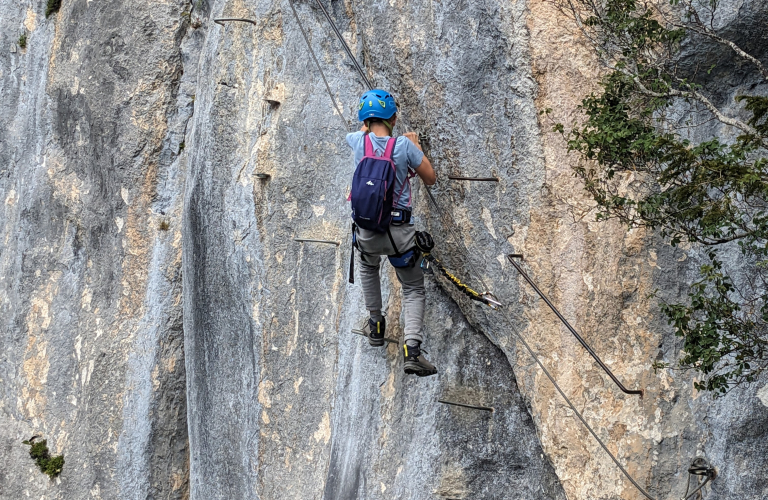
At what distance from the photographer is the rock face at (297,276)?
7.39m

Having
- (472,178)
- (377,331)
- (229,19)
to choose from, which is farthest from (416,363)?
(229,19)

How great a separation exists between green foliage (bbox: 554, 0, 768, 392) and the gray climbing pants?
185 centimetres

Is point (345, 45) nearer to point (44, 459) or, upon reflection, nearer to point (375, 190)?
point (375, 190)

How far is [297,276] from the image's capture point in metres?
9.99

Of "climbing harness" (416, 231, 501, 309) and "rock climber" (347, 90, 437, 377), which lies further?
"climbing harness" (416, 231, 501, 309)

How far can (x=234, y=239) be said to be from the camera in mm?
10523

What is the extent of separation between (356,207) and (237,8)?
4.98 m

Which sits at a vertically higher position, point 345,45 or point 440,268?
point 345,45

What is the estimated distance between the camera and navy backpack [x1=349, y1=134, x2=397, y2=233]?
7.11m

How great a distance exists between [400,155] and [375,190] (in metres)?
0.43

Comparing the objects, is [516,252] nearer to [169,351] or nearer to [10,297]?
[169,351]

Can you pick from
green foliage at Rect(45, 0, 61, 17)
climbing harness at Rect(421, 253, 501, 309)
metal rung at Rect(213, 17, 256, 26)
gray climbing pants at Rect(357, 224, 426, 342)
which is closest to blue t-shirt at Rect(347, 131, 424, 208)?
gray climbing pants at Rect(357, 224, 426, 342)

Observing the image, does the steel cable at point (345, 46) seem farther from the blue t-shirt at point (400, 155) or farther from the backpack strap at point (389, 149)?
the backpack strap at point (389, 149)

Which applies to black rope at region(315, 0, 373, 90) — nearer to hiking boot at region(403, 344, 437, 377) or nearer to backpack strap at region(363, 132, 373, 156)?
backpack strap at region(363, 132, 373, 156)
